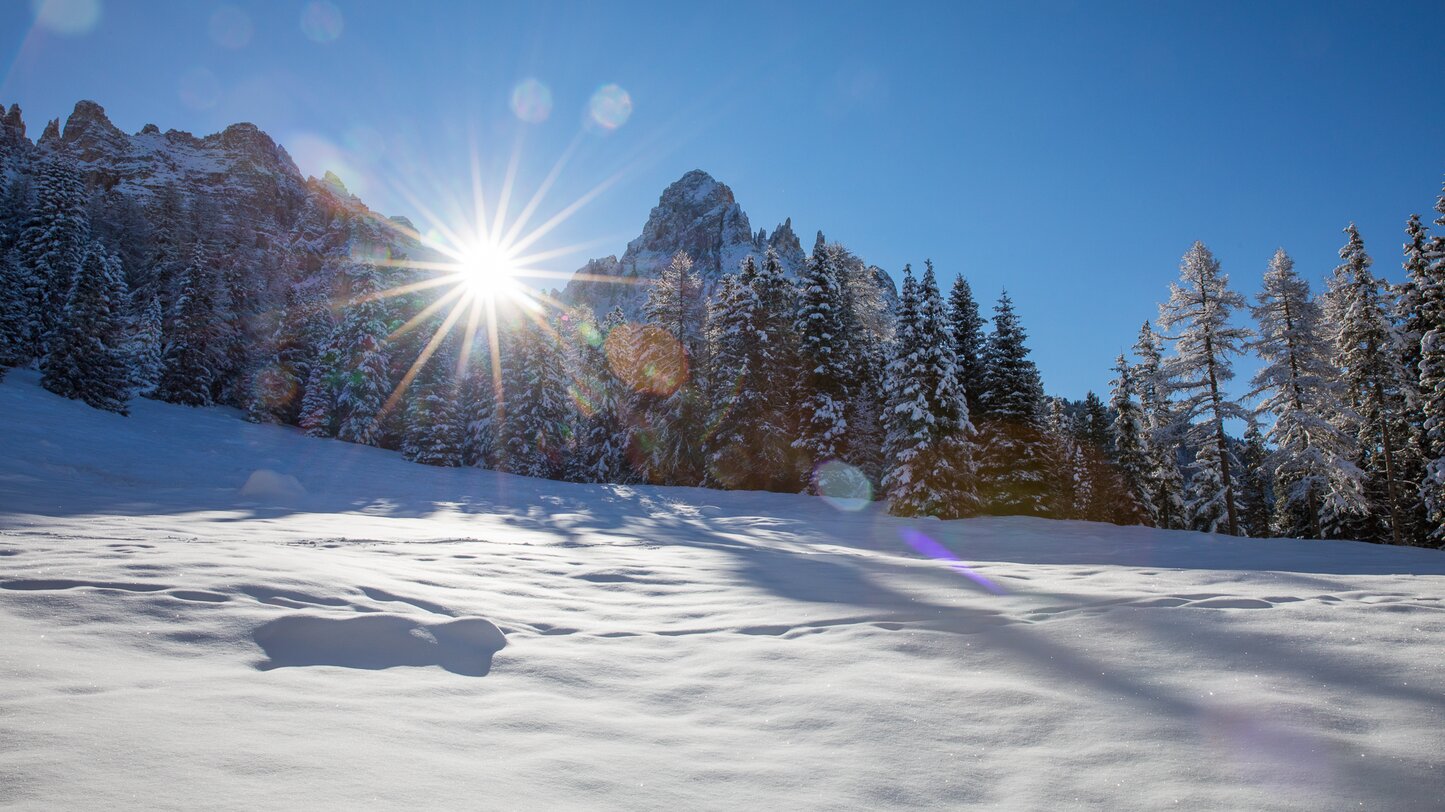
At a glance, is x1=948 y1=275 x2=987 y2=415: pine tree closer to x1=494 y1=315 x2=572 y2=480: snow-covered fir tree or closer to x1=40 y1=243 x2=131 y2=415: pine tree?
x1=494 y1=315 x2=572 y2=480: snow-covered fir tree

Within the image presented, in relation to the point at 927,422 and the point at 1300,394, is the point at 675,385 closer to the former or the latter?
the point at 927,422

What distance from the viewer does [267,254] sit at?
64438mm

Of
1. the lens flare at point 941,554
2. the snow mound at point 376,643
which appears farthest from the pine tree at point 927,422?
the snow mound at point 376,643

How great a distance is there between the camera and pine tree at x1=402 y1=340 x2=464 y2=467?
107ft

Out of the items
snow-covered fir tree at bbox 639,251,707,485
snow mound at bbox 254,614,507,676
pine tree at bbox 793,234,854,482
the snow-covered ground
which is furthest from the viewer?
snow-covered fir tree at bbox 639,251,707,485

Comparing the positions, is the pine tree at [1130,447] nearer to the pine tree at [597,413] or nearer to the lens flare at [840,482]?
the lens flare at [840,482]

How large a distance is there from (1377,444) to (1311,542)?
17934 mm

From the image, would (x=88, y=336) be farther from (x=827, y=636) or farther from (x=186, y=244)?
(x=827, y=636)

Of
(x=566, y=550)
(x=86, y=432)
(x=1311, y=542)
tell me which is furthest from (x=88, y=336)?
(x=1311, y=542)

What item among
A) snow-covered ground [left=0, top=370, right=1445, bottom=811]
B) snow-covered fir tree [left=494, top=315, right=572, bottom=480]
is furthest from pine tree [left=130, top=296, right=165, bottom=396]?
snow-covered ground [left=0, top=370, right=1445, bottom=811]

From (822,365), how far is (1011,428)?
26.1ft

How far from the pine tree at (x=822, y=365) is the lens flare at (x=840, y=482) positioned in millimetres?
261

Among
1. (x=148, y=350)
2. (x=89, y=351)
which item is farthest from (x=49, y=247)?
(x=89, y=351)

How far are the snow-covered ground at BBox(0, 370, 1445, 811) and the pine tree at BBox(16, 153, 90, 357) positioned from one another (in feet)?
122
